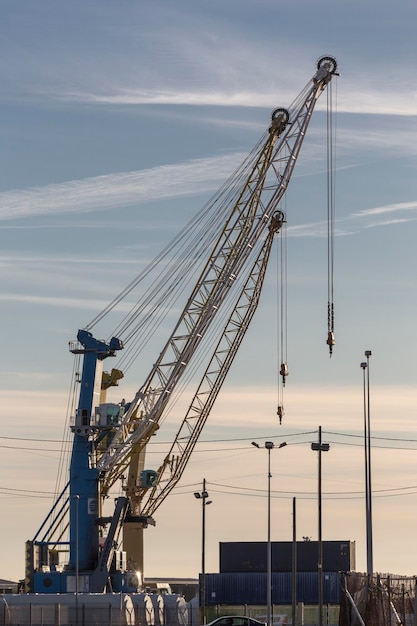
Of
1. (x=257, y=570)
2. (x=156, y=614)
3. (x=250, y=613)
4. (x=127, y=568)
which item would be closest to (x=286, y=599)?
(x=257, y=570)

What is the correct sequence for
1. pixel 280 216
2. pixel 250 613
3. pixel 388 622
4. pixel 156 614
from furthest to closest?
pixel 250 613 < pixel 280 216 < pixel 156 614 < pixel 388 622

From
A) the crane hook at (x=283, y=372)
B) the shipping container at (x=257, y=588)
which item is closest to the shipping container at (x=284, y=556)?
the shipping container at (x=257, y=588)

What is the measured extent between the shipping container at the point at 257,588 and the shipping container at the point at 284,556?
5.09 ft

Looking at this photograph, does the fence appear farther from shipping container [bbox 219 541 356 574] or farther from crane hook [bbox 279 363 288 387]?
shipping container [bbox 219 541 356 574]

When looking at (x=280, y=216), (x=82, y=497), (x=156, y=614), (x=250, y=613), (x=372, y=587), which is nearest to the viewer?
(x=372, y=587)

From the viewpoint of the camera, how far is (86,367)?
327 feet

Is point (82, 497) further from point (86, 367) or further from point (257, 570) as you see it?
point (257, 570)

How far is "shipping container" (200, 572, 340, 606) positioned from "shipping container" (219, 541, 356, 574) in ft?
5.09

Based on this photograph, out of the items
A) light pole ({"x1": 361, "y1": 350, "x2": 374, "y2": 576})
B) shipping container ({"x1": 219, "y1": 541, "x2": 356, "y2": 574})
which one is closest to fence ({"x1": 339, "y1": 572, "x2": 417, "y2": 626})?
light pole ({"x1": 361, "y1": 350, "x2": 374, "y2": 576})

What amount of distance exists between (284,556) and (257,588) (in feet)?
16.5

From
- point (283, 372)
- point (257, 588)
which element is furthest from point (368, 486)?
point (257, 588)

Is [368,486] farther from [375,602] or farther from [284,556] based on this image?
[284,556]

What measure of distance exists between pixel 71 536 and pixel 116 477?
586cm

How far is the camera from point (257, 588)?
155 m
